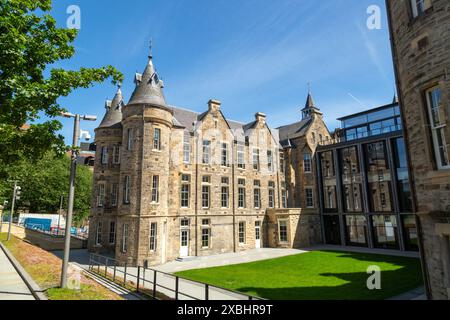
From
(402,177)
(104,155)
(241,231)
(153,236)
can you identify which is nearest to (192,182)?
(153,236)

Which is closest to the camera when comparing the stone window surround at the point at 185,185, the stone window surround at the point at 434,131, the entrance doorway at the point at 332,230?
the stone window surround at the point at 434,131

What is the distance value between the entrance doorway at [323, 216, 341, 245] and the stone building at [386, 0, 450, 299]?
2503cm

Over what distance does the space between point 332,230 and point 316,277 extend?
57.5 ft

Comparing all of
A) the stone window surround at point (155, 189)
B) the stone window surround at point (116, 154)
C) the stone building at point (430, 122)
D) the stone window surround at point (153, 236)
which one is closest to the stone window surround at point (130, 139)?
the stone window surround at point (155, 189)

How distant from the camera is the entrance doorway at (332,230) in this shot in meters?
31.3

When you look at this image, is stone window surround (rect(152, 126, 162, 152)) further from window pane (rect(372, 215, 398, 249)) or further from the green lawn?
window pane (rect(372, 215, 398, 249))

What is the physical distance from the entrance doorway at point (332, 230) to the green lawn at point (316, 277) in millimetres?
8327

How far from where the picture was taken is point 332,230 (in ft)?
105

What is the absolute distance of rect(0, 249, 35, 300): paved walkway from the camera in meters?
9.66

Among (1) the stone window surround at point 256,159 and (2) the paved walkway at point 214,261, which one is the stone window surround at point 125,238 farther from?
(1) the stone window surround at point 256,159

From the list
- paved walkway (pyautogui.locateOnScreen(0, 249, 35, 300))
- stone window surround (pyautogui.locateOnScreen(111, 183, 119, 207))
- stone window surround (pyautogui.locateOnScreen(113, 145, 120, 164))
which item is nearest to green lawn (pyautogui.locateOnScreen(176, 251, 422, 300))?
paved walkway (pyautogui.locateOnScreen(0, 249, 35, 300))

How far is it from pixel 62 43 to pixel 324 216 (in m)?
30.2

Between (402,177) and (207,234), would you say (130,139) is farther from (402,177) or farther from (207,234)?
(402,177)

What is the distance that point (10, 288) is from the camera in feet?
35.5
